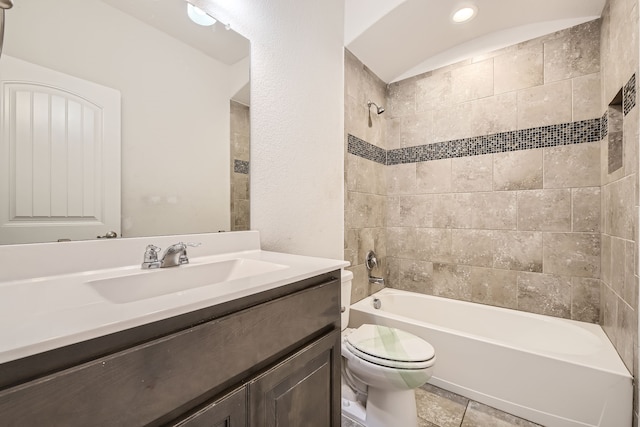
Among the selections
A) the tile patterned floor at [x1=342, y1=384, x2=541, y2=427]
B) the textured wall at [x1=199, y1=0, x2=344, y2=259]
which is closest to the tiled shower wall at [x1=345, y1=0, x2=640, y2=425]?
the textured wall at [x1=199, y1=0, x2=344, y2=259]

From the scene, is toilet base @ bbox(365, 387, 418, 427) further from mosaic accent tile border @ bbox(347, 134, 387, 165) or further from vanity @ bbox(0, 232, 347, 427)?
mosaic accent tile border @ bbox(347, 134, 387, 165)

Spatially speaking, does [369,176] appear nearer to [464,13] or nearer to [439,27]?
[439,27]

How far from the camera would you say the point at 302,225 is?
5.40 ft

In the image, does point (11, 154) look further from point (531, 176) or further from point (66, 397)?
point (531, 176)

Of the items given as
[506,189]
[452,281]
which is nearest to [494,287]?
[452,281]

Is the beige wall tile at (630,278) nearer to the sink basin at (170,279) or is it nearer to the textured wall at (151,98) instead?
the sink basin at (170,279)

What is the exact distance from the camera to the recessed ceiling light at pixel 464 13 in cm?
185

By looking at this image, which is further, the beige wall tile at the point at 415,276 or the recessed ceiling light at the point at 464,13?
the beige wall tile at the point at 415,276

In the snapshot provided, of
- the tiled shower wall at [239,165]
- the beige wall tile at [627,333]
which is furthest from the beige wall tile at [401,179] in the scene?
the tiled shower wall at [239,165]

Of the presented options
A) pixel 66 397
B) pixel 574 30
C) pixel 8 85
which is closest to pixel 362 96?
pixel 574 30

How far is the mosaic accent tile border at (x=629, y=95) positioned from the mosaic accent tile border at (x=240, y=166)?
1.82m

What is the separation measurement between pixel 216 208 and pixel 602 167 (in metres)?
2.31

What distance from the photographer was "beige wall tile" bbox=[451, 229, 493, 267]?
2105 mm

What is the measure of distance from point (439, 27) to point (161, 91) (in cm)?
199
